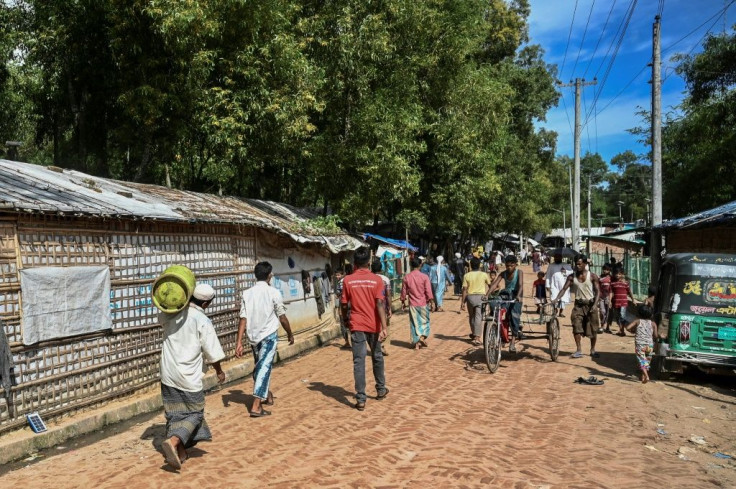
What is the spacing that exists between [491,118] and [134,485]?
2149 centimetres

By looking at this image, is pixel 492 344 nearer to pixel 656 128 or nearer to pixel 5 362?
pixel 5 362

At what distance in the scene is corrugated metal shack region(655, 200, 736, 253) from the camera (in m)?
12.2

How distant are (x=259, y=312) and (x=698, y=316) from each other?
6.63 m

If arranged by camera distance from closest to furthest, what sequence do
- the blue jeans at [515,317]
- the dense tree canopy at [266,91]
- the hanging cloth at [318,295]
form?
1. the blue jeans at [515,317]
2. the dense tree canopy at [266,91]
3. the hanging cloth at [318,295]

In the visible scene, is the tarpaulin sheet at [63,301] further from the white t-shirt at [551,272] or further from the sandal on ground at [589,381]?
the white t-shirt at [551,272]

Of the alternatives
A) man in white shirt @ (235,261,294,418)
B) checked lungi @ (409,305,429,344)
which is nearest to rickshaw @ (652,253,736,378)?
checked lungi @ (409,305,429,344)

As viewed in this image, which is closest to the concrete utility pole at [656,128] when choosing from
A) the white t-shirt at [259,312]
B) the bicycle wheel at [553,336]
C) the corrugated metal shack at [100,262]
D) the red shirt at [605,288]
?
the red shirt at [605,288]

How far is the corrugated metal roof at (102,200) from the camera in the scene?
21.0 feet

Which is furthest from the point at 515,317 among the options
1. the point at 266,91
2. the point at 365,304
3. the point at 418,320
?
the point at 266,91

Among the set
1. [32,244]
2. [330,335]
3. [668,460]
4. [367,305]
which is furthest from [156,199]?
[668,460]

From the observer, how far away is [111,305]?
293 inches

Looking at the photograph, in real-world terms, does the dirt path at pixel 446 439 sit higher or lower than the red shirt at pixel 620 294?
lower

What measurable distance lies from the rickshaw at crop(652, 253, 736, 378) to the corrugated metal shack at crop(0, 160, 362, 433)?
7.51 metres

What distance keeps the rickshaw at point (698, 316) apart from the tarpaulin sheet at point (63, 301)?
8241mm
